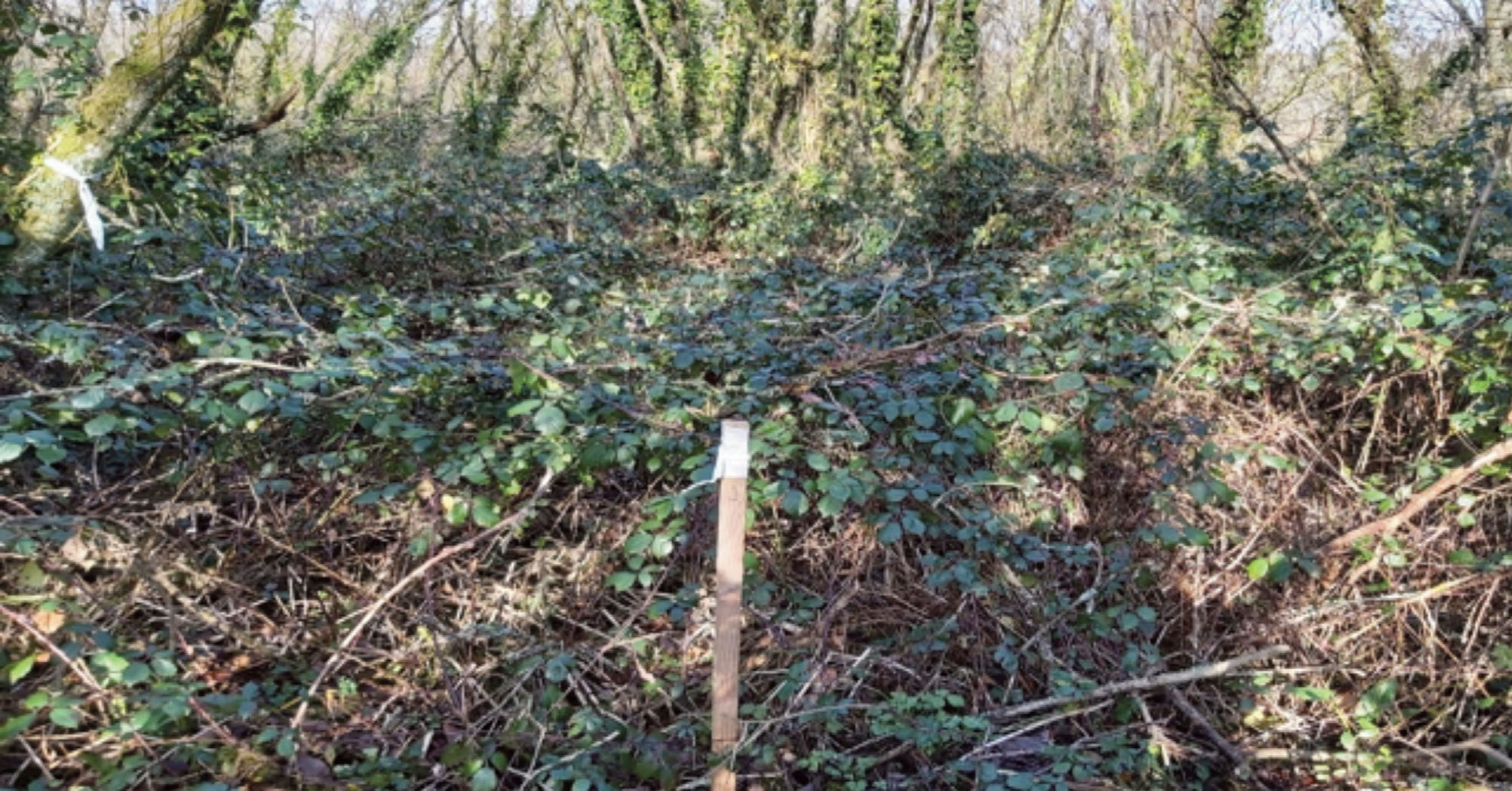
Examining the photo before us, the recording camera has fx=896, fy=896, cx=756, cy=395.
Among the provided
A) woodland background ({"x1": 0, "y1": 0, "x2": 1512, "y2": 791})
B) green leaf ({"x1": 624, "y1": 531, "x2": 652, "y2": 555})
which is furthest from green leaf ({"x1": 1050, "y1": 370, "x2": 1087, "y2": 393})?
green leaf ({"x1": 624, "y1": 531, "x2": 652, "y2": 555})

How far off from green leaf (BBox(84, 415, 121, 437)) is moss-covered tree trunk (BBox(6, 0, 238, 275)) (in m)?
1.70

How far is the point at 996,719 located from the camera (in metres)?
2.66

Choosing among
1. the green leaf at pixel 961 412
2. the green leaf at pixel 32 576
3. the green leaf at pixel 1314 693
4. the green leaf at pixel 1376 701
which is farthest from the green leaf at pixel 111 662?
the green leaf at pixel 1376 701

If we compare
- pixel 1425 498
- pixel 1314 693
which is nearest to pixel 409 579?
A: pixel 1314 693

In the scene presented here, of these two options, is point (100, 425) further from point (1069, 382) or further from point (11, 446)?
point (1069, 382)

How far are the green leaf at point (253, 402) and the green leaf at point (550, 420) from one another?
0.74 meters

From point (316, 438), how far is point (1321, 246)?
16.5 ft

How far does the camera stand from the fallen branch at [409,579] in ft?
8.31

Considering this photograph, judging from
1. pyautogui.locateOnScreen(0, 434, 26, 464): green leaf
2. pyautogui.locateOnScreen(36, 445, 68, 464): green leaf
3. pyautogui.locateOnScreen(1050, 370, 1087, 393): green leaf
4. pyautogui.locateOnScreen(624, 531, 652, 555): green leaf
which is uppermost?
pyautogui.locateOnScreen(1050, 370, 1087, 393): green leaf

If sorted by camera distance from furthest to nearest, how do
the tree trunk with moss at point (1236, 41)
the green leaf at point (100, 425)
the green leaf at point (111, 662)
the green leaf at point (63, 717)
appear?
the tree trunk with moss at point (1236, 41) → the green leaf at point (100, 425) → the green leaf at point (111, 662) → the green leaf at point (63, 717)

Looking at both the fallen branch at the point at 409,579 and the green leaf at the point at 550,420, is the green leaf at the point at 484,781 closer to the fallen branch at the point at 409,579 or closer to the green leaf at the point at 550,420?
the fallen branch at the point at 409,579

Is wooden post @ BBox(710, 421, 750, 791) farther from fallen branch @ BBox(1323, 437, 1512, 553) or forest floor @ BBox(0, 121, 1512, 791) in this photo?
fallen branch @ BBox(1323, 437, 1512, 553)

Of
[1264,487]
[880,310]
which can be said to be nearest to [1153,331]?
[1264,487]

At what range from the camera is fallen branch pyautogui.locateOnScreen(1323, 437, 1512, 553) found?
294 centimetres
